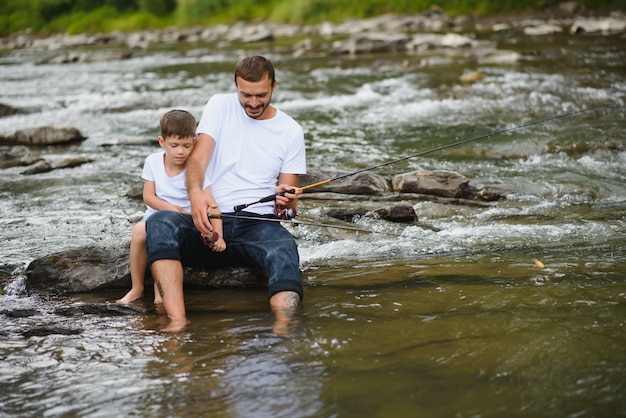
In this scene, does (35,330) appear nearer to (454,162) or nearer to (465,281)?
(465,281)

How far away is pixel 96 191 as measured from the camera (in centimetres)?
938

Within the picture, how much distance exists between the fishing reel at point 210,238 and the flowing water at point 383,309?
433mm

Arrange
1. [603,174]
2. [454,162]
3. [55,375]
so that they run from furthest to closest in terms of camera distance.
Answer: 1. [454,162]
2. [603,174]
3. [55,375]

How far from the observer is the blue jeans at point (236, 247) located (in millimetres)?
5158

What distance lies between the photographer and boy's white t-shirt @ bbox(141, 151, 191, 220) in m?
5.61

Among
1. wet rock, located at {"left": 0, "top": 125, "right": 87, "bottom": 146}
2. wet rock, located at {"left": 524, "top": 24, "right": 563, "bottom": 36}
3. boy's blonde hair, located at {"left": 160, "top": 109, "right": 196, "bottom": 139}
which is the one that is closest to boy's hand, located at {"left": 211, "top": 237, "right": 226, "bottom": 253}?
boy's blonde hair, located at {"left": 160, "top": 109, "right": 196, "bottom": 139}

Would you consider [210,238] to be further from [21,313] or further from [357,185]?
[357,185]

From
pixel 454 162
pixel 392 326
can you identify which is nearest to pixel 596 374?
pixel 392 326

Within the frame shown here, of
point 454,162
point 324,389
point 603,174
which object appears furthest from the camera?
point 454,162

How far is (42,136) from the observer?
13.1 meters

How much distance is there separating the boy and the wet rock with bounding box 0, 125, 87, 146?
8077 mm

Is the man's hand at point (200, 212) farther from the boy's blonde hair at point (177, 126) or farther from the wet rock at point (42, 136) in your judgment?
the wet rock at point (42, 136)

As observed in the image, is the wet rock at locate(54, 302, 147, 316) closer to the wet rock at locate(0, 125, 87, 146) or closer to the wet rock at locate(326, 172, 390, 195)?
the wet rock at locate(326, 172, 390, 195)

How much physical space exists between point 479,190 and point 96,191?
14.8 feet
